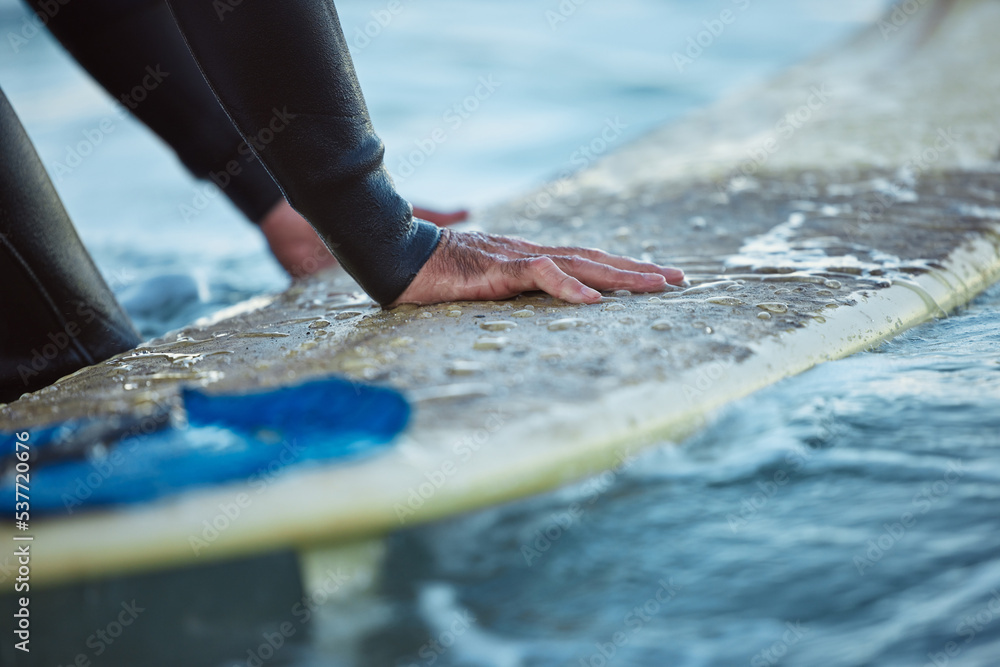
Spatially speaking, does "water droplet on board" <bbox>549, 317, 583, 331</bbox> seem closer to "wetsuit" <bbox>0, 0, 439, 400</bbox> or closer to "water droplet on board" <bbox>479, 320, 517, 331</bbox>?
"water droplet on board" <bbox>479, 320, 517, 331</bbox>

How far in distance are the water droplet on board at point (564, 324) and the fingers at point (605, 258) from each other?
26 cm

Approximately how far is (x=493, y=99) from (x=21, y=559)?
21.1 ft

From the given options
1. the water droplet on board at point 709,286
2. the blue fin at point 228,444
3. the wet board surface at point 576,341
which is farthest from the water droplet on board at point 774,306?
the blue fin at point 228,444

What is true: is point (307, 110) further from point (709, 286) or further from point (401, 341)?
point (709, 286)

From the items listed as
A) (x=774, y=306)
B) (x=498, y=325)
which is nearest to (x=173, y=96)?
(x=498, y=325)

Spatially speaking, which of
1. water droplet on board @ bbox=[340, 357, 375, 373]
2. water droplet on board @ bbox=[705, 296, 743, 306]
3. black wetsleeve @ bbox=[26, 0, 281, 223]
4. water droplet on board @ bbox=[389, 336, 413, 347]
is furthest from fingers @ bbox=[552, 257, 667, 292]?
black wetsleeve @ bbox=[26, 0, 281, 223]

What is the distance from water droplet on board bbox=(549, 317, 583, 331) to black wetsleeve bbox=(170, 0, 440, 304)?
Result: 0.29 m

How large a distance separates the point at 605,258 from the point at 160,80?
→ 1.12 m

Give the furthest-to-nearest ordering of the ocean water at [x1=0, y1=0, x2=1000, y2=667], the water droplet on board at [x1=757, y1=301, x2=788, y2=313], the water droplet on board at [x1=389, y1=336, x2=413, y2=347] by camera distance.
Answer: the water droplet on board at [x1=757, y1=301, x2=788, y2=313]
the water droplet on board at [x1=389, y1=336, x2=413, y2=347]
the ocean water at [x1=0, y1=0, x2=1000, y2=667]

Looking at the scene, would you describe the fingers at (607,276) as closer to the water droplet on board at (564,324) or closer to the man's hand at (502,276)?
the man's hand at (502,276)

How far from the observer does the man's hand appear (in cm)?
145

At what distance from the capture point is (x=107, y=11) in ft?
5.96

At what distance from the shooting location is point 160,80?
6.34ft

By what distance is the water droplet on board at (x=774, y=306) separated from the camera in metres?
1.37
